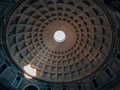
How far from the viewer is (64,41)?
33500mm

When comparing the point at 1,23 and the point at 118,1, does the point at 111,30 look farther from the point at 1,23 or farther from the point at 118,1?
the point at 1,23

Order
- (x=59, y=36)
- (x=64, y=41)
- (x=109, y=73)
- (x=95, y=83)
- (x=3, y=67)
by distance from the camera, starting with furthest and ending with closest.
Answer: (x=59, y=36) → (x=64, y=41) → (x=95, y=83) → (x=109, y=73) → (x=3, y=67)

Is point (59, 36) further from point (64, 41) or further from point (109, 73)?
point (109, 73)

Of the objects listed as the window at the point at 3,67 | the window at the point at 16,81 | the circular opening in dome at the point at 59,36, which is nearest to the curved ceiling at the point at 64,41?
the circular opening in dome at the point at 59,36

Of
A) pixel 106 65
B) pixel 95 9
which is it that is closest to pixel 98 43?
pixel 106 65

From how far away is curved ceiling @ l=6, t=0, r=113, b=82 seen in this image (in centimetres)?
2758

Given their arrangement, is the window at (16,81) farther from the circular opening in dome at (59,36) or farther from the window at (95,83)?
the window at (95,83)

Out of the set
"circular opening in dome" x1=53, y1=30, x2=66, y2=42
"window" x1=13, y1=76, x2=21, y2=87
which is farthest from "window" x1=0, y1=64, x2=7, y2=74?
"circular opening in dome" x1=53, y1=30, x2=66, y2=42

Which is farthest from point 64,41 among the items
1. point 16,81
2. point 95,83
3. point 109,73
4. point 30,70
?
point 16,81

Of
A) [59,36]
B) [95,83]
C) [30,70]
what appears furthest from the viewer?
[59,36]

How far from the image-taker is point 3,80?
2591cm

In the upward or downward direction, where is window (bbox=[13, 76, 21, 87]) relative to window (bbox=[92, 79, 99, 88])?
upward

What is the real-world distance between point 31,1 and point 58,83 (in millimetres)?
12981

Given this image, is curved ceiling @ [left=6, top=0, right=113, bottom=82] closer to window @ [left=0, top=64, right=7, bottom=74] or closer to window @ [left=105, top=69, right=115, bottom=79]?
window @ [left=105, top=69, right=115, bottom=79]
